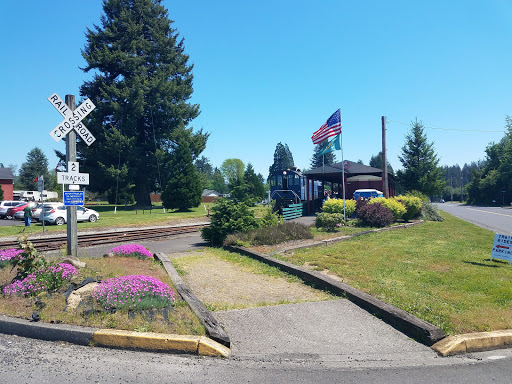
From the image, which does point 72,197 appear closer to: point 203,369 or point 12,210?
point 203,369

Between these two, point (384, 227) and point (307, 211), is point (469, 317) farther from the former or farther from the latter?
point (307, 211)

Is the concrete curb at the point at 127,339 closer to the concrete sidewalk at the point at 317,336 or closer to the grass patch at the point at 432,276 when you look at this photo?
the concrete sidewalk at the point at 317,336

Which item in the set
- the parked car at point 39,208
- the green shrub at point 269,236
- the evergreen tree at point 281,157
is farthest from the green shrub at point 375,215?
the evergreen tree at point 281,157

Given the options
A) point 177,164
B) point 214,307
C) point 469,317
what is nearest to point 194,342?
point 214,307

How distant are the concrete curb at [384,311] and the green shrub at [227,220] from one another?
5404mm

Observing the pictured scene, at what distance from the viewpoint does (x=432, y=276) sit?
8133 millimetres

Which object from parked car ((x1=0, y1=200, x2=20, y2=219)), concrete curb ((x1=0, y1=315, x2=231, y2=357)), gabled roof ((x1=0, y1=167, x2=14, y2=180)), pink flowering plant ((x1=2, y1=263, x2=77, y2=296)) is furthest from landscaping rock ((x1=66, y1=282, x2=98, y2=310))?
gabled roof ((x1=0, y1=167, x2=14, y2=180))

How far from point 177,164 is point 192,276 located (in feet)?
117

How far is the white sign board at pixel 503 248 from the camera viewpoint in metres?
9.41

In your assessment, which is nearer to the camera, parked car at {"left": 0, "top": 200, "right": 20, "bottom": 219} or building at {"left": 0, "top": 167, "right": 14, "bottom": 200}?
parked car at {"left": 0, "top": 200, "right": 20, "bottom": 219}

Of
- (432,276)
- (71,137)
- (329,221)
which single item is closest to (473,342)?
(432,276)

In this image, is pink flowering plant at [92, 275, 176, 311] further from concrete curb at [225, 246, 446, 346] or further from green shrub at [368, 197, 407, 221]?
green shrub at [368, 197, 407, 221]

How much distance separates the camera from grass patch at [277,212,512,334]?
5.66 meters

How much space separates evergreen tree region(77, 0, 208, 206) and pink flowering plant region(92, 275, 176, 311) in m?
39.5
